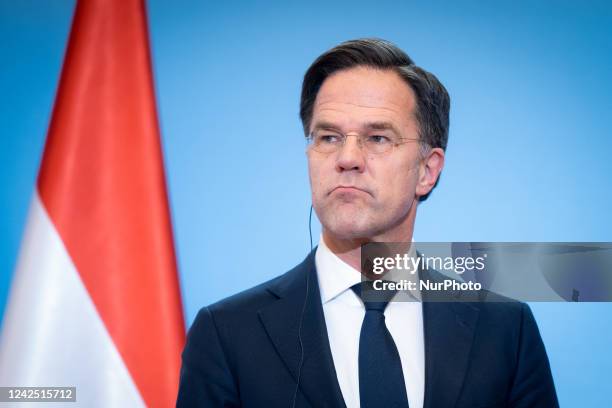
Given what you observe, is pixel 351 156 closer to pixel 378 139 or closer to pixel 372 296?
pixel 378 139

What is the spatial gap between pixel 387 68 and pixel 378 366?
2.33 feet

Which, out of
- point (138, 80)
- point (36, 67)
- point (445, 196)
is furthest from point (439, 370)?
point (36, 67)

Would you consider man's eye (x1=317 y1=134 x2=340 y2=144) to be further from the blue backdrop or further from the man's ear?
the blue backdrop

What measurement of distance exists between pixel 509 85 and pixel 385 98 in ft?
2.45

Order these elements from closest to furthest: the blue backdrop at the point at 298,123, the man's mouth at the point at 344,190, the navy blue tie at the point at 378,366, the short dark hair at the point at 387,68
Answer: the navy blue tie at the point at 378,366, the man's mouth at the point at 344,190, the short dark hair at the point at 387,68, the blue backdrop at the point at 298,123

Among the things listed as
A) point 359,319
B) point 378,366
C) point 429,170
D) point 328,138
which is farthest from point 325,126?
point 378,366

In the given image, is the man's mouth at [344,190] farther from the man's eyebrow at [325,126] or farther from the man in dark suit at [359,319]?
the man's eyebrow at [325,126]

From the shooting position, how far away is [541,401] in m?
1.52

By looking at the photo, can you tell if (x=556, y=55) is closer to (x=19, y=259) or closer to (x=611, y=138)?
(x=611, y=138)

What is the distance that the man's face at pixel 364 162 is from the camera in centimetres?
149

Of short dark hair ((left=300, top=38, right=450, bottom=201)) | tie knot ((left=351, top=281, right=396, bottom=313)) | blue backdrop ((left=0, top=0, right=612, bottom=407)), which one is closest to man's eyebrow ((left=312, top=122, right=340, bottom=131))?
short dark hair ((left=300, top=38, right=450, bottom=201))

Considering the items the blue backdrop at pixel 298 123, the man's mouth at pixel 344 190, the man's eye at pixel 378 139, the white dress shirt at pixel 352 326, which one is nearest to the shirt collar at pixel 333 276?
the white dress shirt at pixel 352 326

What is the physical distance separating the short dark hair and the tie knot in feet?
1.10

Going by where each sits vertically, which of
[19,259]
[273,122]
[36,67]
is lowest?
[19,259]
